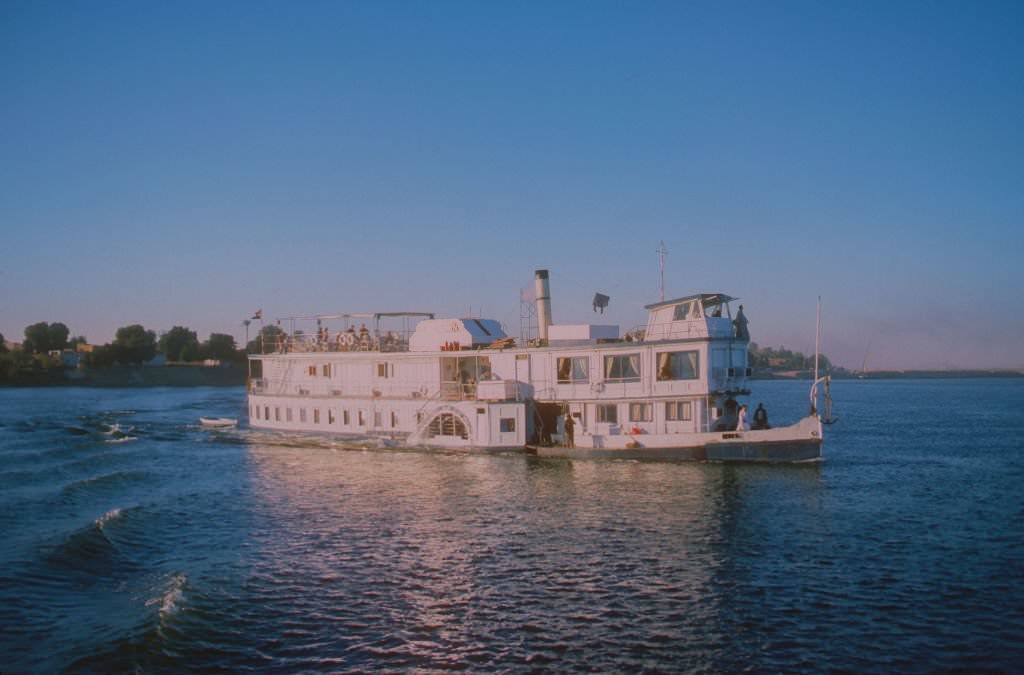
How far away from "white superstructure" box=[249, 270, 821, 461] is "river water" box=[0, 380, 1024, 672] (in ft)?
7.58

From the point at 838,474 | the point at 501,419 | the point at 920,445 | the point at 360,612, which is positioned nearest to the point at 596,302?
the point at 501,419

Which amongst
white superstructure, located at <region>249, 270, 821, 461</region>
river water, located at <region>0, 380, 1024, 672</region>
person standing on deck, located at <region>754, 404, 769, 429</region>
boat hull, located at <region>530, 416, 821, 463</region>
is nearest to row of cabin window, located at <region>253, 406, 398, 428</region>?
white superstructure, located at <region>249, 270, 821, 461</region>

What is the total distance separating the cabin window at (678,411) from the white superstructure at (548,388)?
0.06 metres

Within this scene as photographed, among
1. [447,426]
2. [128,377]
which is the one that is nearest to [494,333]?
[447,426]

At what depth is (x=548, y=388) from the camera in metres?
49.4

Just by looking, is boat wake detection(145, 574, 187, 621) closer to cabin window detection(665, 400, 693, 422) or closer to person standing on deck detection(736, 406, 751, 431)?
cabin window detection(665, 400, 693, 422)

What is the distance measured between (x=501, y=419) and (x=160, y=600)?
29.3 meters

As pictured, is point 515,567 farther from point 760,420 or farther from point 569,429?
point 760,420

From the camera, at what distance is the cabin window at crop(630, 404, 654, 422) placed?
45812mm

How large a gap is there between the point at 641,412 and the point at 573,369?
18.3 ft

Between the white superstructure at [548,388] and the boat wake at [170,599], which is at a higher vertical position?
the white superstructure at [548,388]

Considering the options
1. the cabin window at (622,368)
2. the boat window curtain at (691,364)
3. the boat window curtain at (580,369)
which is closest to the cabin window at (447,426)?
the boat window curtain at (580,369)

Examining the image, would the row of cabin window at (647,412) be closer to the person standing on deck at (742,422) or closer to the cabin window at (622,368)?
the cabin window at (622,368)

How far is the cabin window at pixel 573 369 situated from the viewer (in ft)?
159
